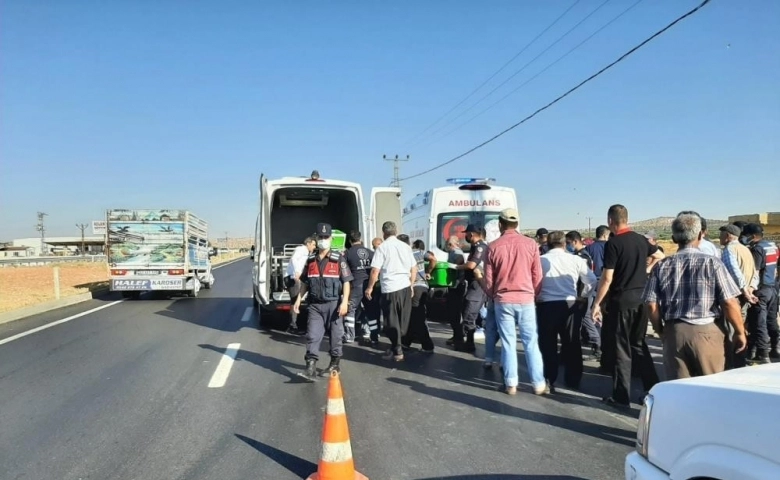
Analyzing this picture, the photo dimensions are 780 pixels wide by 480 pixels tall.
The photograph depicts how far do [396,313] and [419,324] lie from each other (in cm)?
69

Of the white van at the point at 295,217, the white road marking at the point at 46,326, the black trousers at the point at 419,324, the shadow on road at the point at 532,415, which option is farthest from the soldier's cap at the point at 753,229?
the white road marking at the point at 46,326

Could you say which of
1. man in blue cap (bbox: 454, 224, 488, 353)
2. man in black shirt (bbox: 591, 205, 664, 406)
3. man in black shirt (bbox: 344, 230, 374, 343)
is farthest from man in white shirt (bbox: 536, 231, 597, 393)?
man in black shirt (bbox: 344, 230, 374, 343)

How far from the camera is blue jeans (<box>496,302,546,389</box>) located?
5875mm

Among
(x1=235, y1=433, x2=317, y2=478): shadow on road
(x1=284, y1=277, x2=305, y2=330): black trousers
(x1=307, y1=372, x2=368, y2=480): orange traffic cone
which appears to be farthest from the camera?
(x1=284, y1=277, x2=305, y2=330): black trousers

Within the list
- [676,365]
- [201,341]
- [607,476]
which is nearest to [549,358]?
[676,365]

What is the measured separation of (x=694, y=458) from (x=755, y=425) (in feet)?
1.05

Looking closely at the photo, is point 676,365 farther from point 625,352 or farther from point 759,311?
point 759,311

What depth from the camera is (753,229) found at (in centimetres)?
760

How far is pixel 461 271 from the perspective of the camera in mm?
8312

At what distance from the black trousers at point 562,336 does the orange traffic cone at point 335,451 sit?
10.0 feet

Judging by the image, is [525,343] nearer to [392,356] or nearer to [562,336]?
[562,336]

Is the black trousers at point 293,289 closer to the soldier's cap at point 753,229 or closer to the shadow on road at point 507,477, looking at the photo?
the shadow on road at point 507,477

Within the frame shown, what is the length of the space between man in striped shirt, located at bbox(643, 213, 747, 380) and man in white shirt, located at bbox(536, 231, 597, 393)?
1796 mm

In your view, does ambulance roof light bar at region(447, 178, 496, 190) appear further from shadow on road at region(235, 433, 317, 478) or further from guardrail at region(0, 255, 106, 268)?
guardrail at region(0, 255, 106, 268)
